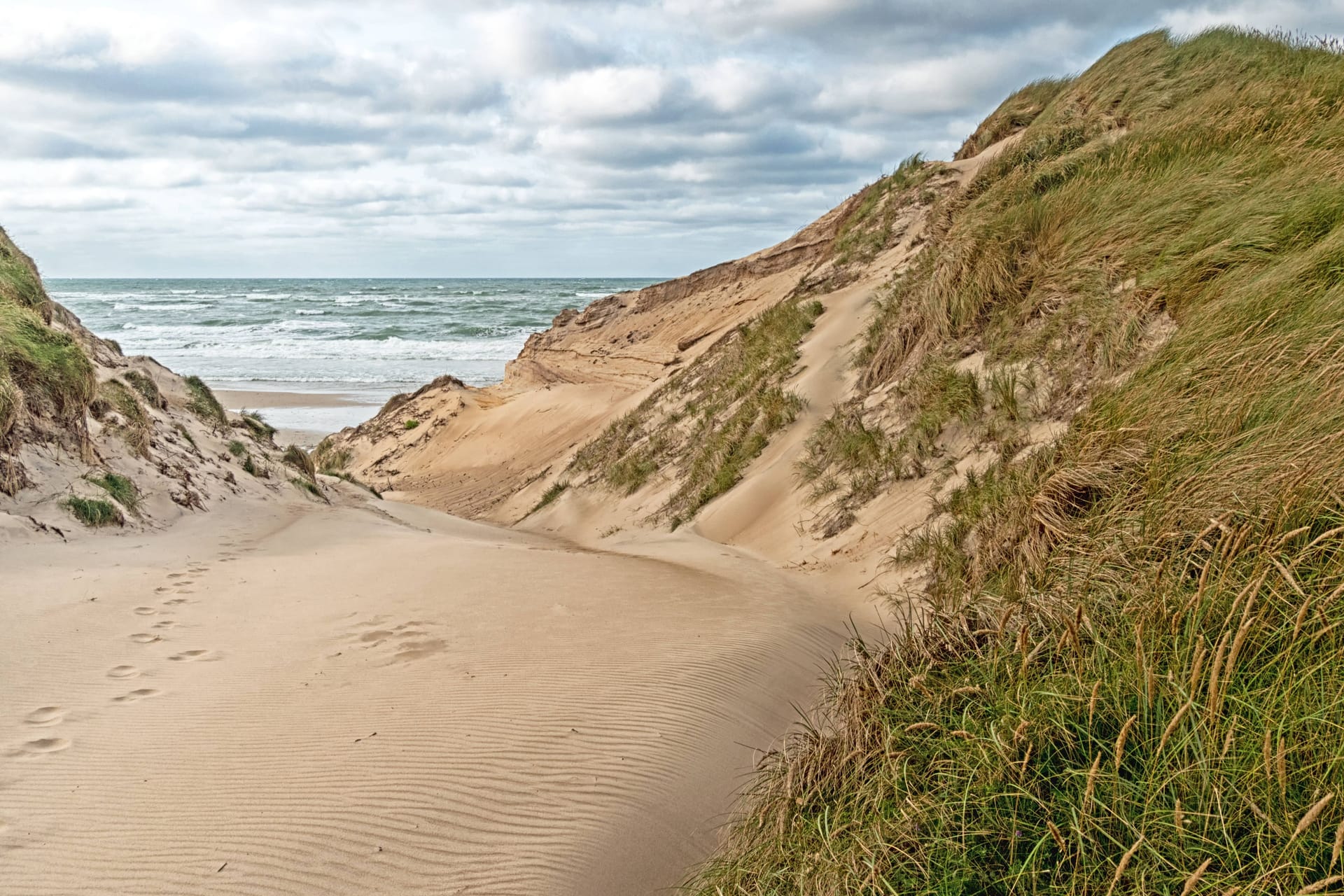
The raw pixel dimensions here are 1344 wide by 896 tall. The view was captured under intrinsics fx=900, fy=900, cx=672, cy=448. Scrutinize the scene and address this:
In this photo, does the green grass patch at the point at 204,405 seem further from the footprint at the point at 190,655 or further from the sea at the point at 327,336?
the sea at the point at 327,336

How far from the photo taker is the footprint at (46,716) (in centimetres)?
373

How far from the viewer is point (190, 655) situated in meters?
4.65

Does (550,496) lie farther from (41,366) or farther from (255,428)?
(41,366)

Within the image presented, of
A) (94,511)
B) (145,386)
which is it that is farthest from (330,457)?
(94,511)

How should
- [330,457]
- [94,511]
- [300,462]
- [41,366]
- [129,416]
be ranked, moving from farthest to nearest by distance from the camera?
[330,457]
[300,462]
[129,416]
[41,366]
[94,511]

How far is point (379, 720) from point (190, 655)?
1519mm

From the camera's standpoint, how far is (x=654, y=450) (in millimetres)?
12070

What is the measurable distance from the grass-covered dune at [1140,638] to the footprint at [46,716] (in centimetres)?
285

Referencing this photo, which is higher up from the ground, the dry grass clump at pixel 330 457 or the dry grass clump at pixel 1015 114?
the dry grass clump at pixel 1015 114

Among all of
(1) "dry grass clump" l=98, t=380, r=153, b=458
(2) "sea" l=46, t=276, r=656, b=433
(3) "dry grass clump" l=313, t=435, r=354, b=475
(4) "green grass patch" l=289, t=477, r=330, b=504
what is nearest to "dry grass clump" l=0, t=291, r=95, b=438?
(1) "dry grass clump" l=98, t=380, r=153, b=458

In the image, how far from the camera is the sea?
34625 millimetres

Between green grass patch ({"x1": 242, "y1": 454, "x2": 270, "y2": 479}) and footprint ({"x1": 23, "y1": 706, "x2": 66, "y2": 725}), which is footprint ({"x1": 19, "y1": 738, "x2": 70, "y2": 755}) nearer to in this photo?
footprint ({"x1": 23, "y1": 706, "x2": 66, "y2": 725})

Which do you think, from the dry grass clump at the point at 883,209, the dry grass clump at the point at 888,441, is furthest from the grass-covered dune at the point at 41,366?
the dry grass clump at the point at 883,209

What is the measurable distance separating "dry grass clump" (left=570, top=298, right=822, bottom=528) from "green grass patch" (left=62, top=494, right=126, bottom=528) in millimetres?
5089
